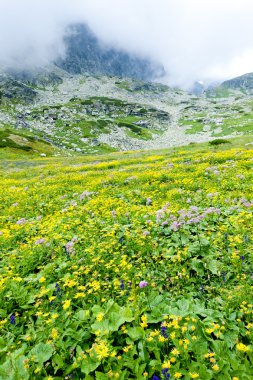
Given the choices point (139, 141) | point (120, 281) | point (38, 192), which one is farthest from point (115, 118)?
point (120, 281)

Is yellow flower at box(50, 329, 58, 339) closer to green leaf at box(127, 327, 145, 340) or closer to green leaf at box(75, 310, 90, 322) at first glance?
green leaf at box(75, 310, 90, 322)

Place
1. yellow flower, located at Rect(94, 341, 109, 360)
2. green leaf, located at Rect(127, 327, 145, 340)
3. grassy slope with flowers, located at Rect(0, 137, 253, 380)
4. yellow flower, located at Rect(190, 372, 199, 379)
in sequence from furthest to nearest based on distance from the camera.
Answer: green leaf, located at Rect(127, 327, 145, 340) < grassy slope with flowers, located at Rect(0, 137, 253, 380) < yellow flower, located at Rect(94, 341, 109, 360) < yellow flower, located at Rect(190, 372, 199, 379)

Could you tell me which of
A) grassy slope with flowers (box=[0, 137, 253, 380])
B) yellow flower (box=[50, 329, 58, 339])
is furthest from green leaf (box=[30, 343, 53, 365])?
yellow flower (box=[50, 329, 58, 339])

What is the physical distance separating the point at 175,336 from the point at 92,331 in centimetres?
152

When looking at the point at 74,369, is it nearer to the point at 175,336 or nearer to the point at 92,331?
the point at 92,331

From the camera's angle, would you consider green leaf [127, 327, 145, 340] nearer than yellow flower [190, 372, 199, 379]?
No

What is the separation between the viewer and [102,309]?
16.3 ft

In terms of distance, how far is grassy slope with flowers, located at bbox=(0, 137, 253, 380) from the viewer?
387 centimetres

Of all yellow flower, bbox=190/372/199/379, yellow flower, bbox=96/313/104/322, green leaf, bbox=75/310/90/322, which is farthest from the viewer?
green leaf, bbox=75/310/90/322

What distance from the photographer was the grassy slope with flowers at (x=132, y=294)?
152 inches

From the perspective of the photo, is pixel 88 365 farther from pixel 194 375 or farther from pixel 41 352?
pixel 194 375

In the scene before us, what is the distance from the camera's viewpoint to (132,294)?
5.30m

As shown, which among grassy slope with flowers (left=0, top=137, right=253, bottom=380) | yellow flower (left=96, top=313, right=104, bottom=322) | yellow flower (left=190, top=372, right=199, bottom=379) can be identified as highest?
yellow flower (left=190, top=372, right=199, bottom=379)

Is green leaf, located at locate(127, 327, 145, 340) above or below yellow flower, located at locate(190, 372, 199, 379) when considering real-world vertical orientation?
below
